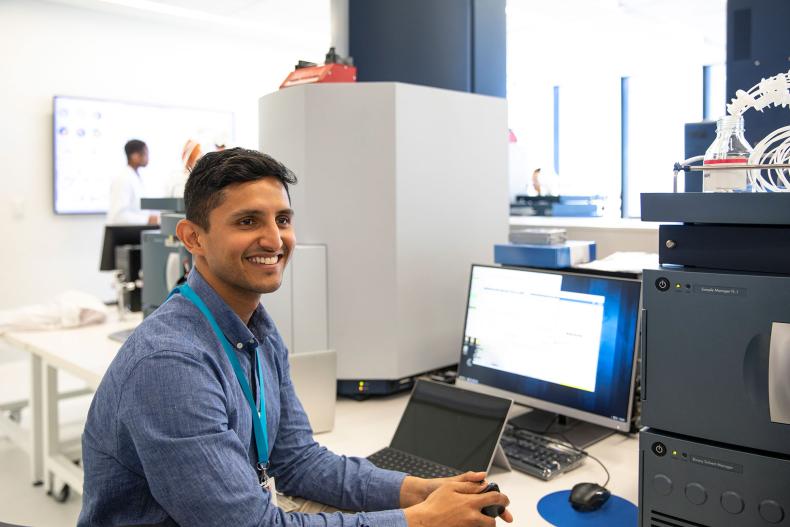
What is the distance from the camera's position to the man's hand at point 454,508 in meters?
1.08

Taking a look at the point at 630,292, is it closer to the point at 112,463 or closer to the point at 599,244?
the point at 599,244

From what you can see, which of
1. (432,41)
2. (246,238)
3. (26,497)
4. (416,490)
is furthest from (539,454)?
(26,497)

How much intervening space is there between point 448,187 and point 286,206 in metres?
0.99

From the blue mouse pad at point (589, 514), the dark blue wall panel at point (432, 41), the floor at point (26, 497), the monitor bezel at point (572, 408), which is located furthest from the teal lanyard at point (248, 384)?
the floor at point (26, 497)

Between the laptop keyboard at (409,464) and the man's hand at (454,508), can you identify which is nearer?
the man's hand at (454,508)

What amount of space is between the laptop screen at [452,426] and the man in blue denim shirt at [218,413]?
0.75 feet

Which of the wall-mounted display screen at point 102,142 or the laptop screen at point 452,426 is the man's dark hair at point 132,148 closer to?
the wall-mounted display screen at point 102,142

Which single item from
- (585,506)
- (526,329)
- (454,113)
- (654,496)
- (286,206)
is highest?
(454,113)

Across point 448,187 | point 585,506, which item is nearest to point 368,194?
point 448,187

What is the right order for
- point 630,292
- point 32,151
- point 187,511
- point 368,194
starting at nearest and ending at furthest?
point 187,511 < point 630,292 < point 368,194 < point 32,151

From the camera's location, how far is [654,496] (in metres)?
1.04

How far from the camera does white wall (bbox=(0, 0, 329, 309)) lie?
481 centimetres

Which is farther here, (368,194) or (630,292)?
(368,194)

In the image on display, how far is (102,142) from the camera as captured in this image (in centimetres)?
519
